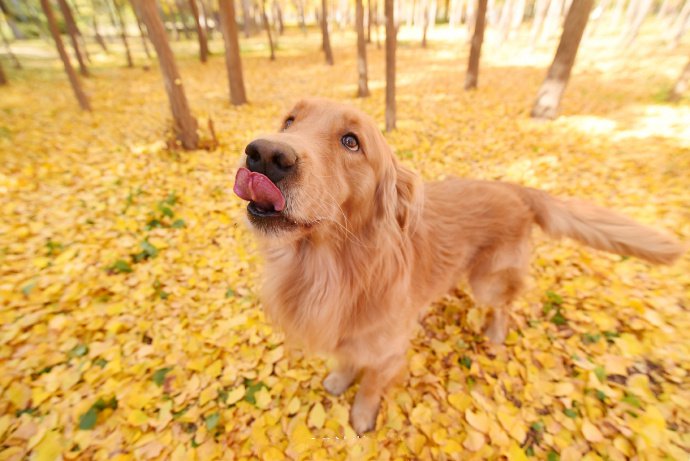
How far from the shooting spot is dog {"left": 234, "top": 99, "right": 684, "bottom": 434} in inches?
60.9

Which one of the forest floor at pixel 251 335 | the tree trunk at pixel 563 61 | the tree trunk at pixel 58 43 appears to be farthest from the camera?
the tree trunk at pixel 58 43

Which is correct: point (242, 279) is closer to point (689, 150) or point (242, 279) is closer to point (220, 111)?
point (220, 111)

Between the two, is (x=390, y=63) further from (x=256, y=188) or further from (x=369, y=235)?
(x=256, y=188)

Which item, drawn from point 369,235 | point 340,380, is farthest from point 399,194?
point 340,380

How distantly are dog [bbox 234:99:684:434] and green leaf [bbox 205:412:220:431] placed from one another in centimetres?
91

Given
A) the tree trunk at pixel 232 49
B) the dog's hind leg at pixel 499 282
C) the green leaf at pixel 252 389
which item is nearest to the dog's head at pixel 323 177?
the dog's hind leg at pixel 499 282

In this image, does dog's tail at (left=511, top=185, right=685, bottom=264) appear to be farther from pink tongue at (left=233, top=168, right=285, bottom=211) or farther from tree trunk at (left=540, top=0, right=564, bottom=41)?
tree trunk at (left=540, top=0, right=564, bottom=41)

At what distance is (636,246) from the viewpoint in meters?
2.20

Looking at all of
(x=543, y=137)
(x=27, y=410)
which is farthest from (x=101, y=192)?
(x=543, y=137)

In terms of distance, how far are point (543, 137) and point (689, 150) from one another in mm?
2206

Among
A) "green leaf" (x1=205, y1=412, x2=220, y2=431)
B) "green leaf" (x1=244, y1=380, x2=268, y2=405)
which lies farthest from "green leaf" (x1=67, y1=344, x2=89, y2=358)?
"green leaf" (x1=244, y1=380, x2=268, y2=405)

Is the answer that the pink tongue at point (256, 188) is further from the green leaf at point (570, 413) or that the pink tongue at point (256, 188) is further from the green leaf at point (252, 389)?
the green leaf at point (570, 413)

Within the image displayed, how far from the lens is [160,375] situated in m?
2.71

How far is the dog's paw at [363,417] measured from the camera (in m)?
2.46
